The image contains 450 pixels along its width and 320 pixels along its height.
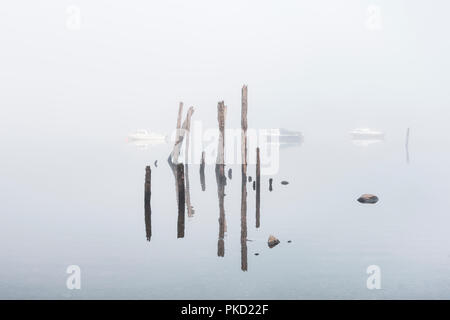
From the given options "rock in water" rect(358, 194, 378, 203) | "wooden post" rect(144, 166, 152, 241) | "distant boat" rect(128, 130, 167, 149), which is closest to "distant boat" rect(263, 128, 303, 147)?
"distant boat" rect(128, 130, 167, 149)

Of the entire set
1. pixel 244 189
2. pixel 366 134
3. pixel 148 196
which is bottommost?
pixel 148 196

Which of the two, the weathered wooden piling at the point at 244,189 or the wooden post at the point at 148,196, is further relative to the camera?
the wooden post at the point at 148,196

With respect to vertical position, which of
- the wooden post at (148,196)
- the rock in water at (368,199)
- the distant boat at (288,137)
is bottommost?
the rock in water at (368,199)

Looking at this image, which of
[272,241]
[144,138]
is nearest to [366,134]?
[144,138]

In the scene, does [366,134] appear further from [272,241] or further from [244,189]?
[244,189]

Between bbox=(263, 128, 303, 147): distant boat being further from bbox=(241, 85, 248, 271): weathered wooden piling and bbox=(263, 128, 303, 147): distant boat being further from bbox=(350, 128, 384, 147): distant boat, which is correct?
bbox=(241, 85, 248, 271): weathered wooden piling

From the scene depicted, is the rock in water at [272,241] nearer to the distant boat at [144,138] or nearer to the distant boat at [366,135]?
the distant boat at [144,138]

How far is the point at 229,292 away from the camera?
46.6ft

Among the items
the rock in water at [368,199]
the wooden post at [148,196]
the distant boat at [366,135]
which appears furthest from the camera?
the distant boat at [366,135]

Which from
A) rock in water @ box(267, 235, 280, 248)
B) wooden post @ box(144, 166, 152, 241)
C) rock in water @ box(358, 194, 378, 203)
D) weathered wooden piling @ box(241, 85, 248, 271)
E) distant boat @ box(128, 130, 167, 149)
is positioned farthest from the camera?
distant boat @ box(128, 130, 167, 149)

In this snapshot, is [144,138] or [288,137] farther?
[288,137]

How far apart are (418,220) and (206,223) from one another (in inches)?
441

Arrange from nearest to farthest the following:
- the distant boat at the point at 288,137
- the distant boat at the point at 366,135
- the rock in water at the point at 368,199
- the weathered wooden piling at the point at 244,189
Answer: the weathered wooden piling at the point at 244,189 < the rock in water at the point at 368,199 < the distant boat at the point at 288,137 < the distant boat at the point at 366,135

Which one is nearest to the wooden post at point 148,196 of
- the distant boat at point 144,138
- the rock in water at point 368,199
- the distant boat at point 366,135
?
the rock in water at point 368,199
